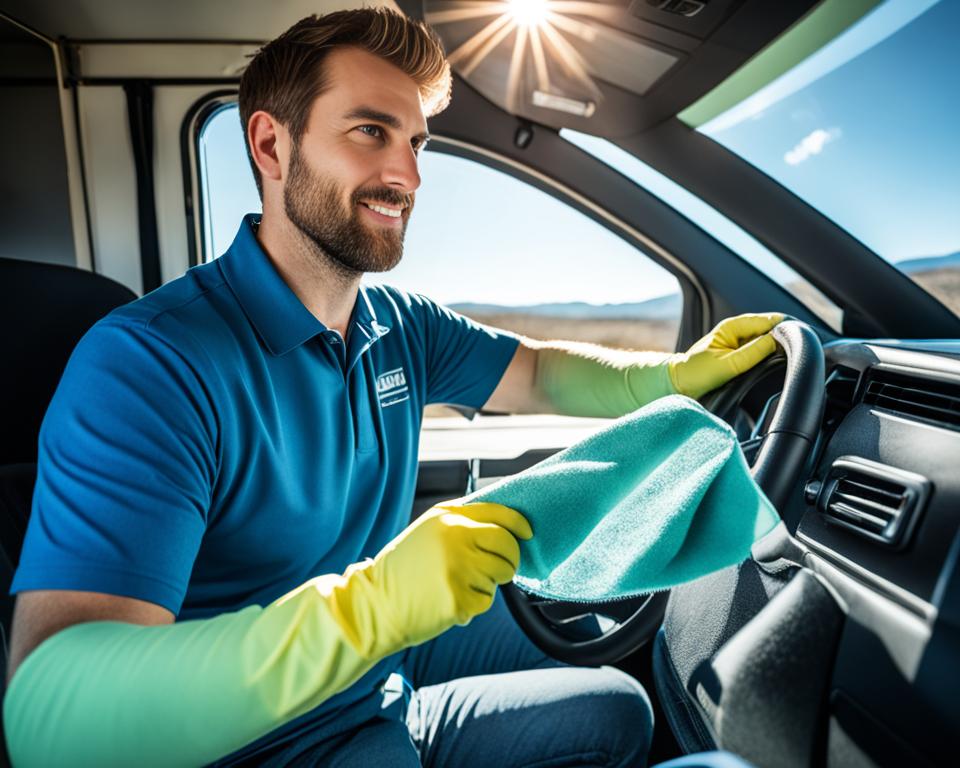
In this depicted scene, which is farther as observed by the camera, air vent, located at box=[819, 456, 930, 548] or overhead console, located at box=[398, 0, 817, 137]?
overhead console, located at box=[398, 0, 817, 137]

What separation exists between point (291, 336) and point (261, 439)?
0.21m

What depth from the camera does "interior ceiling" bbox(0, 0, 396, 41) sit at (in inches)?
70.2

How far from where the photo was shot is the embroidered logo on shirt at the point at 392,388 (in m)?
1.28

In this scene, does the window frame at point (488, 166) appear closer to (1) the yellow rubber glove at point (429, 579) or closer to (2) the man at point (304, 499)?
(2) the man at point (304, 499)

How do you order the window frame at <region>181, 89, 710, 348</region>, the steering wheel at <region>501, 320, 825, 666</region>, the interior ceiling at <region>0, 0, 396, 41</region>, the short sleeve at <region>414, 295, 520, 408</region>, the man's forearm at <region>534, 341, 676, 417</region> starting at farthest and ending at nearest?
the window frame at <region>181, 89, 710, 348</region> → the interior ceiling at <region>0, 0, 396, 41</region> → the short sleeve at <region>414, 295, 520, 408</region> → the man's forearm at <region>534, 341, 676, 417</region> → the steering wheel at <region>501, 320, 825, 666</region>

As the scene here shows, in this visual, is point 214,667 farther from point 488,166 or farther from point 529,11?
point 488,166

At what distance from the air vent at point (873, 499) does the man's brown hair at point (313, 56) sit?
1116 mm

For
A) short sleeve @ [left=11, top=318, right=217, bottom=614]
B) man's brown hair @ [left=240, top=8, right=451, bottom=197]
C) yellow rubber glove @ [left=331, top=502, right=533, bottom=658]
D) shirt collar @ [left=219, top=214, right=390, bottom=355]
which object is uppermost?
man's brown hair @ [left=240, top=8, right=451, bottom=197]

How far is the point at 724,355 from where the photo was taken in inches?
47.8

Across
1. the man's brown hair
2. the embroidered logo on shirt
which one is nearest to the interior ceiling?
the man's brown hair

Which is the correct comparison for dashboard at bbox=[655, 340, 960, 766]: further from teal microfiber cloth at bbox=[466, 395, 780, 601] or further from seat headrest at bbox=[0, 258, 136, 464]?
seat headrest at bbox=[0, 258, 136, 464]

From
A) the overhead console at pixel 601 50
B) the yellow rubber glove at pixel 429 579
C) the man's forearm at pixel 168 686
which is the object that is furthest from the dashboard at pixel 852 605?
the overhead console at pixel 601 50

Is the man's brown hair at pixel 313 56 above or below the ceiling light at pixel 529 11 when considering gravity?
below

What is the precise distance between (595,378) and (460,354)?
13.0 inches
